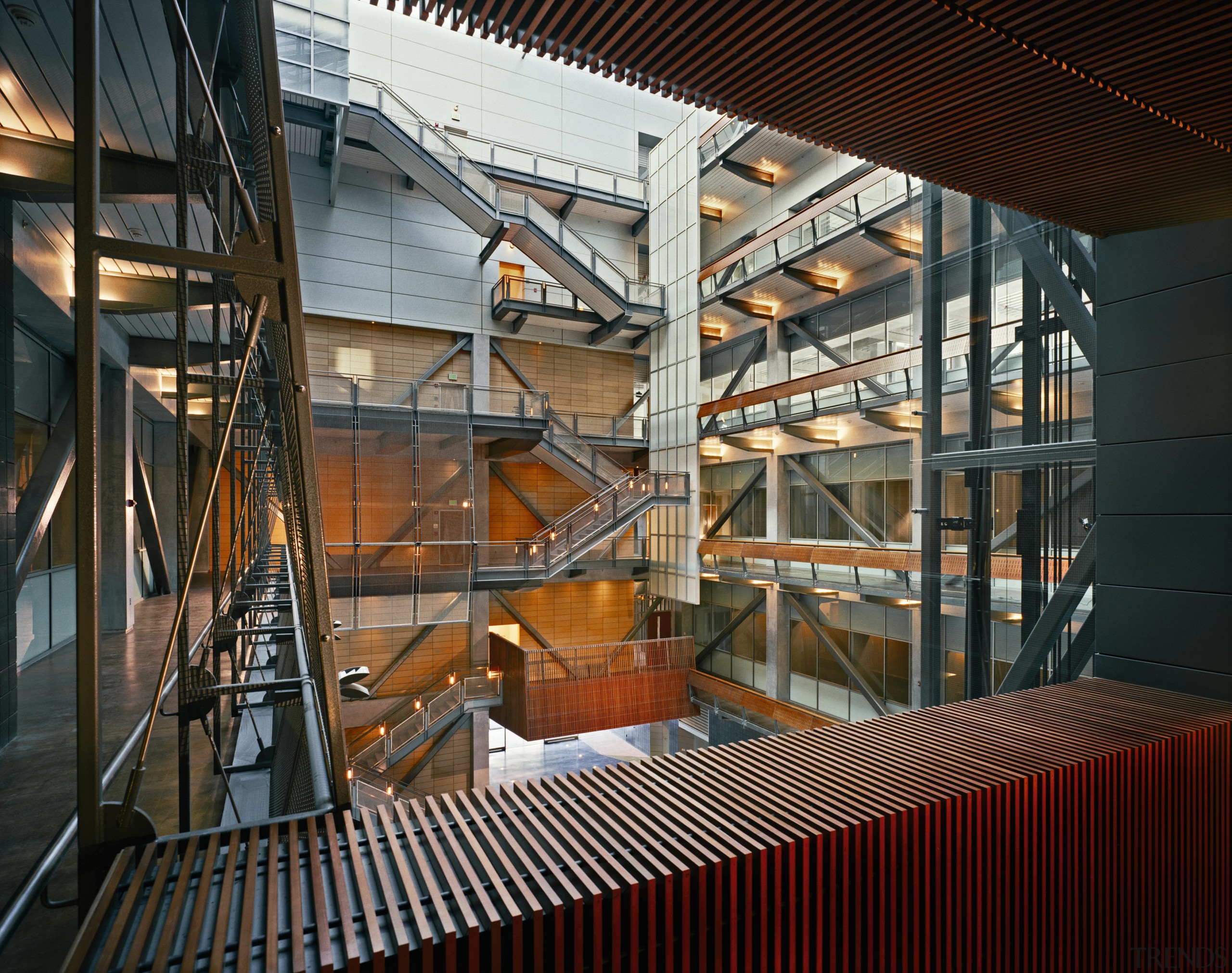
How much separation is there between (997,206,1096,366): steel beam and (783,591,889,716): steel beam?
10.3m

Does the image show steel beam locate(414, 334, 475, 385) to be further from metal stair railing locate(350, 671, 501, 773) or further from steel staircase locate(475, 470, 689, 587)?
metal stair railing locate(350, 671, 501, 773)

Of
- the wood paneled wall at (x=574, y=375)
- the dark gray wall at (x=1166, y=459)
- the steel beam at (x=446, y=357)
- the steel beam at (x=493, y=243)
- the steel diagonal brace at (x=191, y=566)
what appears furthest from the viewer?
the wood paneled wall at (x=574, y=375)

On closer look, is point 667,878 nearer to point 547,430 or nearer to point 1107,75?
point 1107,75

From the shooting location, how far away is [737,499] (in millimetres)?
21312

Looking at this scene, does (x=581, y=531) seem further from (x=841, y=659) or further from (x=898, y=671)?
(x=898, y=671)

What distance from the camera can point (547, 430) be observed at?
61.3ft

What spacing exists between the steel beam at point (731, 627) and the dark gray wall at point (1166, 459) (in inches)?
534

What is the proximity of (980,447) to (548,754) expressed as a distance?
54.7 feet

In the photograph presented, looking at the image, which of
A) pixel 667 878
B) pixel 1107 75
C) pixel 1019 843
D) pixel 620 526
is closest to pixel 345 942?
pixel 667 878

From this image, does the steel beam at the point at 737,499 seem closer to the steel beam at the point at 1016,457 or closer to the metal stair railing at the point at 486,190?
the metal stair railing at the point at 486,190

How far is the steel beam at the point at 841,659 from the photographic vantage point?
15.4 meters

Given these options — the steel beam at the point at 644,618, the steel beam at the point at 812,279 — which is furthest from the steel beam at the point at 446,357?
the steel beam at the point at 644,618

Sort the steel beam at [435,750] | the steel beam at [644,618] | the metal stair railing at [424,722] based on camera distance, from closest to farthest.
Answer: the metal stair railing at [424,722], the steel beam at [435,750], the steel beam at [644,618]

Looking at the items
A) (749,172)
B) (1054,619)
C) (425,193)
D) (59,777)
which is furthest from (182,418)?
(425,193)
